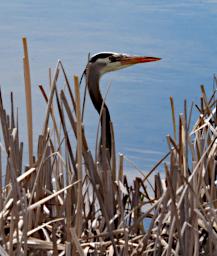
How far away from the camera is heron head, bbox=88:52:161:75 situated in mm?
2801

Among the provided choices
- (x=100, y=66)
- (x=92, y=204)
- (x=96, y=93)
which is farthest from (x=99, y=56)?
(x=92, y=204)

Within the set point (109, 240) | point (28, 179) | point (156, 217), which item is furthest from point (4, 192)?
point (156, 217)

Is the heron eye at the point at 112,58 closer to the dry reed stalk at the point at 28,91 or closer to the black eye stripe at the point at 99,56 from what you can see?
the black eye stripe at the point at 99,56

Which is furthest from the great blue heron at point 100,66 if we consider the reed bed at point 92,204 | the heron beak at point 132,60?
the reed bed at point 92,204

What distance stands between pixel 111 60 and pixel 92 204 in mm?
1049

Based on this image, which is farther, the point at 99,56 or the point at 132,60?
the point at 132,60

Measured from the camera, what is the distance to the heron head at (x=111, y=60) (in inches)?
110

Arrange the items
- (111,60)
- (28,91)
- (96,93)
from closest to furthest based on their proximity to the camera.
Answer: (28,91) < (96,93) < (111,60)

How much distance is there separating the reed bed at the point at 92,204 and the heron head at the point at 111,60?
0.91 meters

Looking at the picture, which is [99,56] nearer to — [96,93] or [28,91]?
[96,93]

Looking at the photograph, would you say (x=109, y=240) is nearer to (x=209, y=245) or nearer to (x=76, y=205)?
(x=76, y=205)

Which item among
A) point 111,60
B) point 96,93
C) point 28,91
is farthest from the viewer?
point 111,60

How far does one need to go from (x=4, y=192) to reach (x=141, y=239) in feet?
1.18

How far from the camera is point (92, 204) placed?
1886mm
